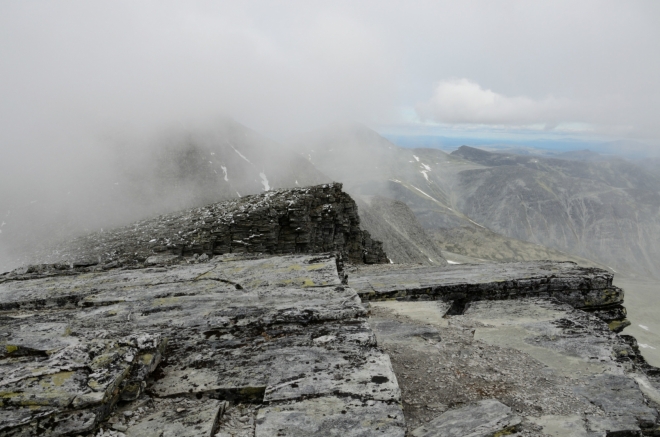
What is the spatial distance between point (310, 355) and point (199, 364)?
230 cm

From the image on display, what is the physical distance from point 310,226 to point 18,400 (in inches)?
1290

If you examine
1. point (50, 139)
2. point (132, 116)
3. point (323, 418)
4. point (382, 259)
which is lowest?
point (382, 259)

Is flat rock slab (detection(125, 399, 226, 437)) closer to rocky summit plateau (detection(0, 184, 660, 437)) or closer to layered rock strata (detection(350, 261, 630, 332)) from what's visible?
rocky summit plateau (detection(0, 184, 660, 437))

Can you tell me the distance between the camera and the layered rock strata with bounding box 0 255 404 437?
591 centimetres

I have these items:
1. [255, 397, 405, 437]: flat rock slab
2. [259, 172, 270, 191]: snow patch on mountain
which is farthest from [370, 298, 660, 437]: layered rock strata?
[259, 172, 270, 191]: snow patch on mountain

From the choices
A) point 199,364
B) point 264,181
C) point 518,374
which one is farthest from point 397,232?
point 199,364

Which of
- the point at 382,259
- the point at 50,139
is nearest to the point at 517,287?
the point at 382,259

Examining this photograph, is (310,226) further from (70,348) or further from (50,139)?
(50,139)

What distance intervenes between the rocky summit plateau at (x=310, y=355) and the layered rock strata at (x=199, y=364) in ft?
0.11

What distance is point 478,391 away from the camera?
8.41 meters

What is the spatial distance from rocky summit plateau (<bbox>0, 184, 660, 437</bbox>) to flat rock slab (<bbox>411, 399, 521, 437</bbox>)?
33 mm

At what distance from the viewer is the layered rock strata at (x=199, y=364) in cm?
591

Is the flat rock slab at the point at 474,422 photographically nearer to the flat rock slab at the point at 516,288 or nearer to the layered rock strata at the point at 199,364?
the layered rock strata at the point at 199,364

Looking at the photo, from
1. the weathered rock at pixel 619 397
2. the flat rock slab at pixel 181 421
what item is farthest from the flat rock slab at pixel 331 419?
the weathered rock at pixel 619 397
